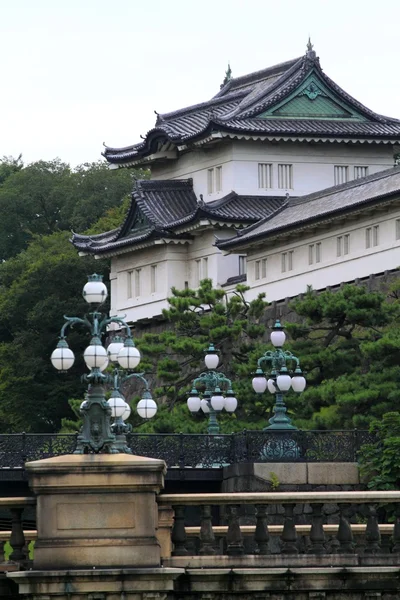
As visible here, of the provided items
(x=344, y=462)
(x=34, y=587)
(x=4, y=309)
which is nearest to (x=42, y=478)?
(x=34, y=587)

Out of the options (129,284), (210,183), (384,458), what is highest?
(210,183)

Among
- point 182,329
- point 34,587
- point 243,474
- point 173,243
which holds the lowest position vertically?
point 34,587

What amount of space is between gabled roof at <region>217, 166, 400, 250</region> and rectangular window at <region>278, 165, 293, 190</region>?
5361 millimetres

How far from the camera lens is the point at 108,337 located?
8831cm

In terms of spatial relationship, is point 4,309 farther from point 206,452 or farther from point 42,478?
point 42,478

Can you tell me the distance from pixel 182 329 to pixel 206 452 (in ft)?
52.7

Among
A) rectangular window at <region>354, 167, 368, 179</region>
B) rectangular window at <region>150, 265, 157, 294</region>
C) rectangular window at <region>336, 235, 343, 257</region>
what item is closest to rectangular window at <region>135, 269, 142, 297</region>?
rectangular window at <region>150, 265, 157, 294</region>

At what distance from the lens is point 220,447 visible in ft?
164

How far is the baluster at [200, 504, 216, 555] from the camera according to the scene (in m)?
24.6

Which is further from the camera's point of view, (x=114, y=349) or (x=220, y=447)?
(x=220, y=447)

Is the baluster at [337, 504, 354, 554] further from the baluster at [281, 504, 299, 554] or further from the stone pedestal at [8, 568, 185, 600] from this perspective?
the stone pedestal at [8, 568, 185, 600]

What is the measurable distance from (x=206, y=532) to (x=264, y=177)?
6098 centimetres

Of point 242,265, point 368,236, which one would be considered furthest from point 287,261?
point 242,265

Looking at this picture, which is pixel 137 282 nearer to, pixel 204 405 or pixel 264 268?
pixel 264 268
